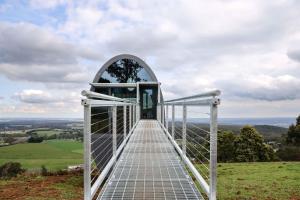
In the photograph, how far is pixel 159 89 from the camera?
18.5m

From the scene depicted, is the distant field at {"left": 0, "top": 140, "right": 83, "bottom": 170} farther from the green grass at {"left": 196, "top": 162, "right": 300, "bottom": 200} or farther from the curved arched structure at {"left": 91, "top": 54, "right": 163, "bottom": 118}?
the green grass at {"left": 196, "top": 162, "right": 300, "bottom": 200}

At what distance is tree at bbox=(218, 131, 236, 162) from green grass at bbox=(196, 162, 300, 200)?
11712mm

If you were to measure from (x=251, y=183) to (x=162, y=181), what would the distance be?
19.0 feet

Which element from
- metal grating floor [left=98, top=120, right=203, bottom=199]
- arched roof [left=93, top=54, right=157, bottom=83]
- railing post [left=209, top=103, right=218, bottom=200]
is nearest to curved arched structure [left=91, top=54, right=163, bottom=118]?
arched roof [left=93, top=54, right=157, bottom=83]

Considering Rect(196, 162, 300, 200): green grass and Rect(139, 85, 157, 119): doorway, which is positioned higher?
Rect(139, 85, 157, 119): doorway

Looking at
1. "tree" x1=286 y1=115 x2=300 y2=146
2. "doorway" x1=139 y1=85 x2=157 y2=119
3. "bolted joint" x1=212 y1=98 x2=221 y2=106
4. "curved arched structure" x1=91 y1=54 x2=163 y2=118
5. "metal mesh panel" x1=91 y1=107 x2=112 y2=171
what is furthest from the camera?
"tree" x1=286 y1=115 x2=300 y2=146

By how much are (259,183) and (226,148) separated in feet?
50.1

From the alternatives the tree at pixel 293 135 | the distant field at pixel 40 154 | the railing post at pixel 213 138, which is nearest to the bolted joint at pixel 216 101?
the railing post at pixel 213 138

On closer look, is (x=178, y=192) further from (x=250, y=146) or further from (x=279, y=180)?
(x=250, y=146)

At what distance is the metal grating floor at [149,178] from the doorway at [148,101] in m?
11.8

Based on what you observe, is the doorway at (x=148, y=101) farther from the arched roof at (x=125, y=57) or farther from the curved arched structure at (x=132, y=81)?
the arched roof at (x=125, y=57)

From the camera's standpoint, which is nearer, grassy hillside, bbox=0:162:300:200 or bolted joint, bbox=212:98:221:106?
bolted joint, bbox=212:98:221:106

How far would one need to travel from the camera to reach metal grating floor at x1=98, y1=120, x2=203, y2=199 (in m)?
3.74

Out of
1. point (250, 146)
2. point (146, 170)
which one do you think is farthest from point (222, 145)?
point (146, 170)
